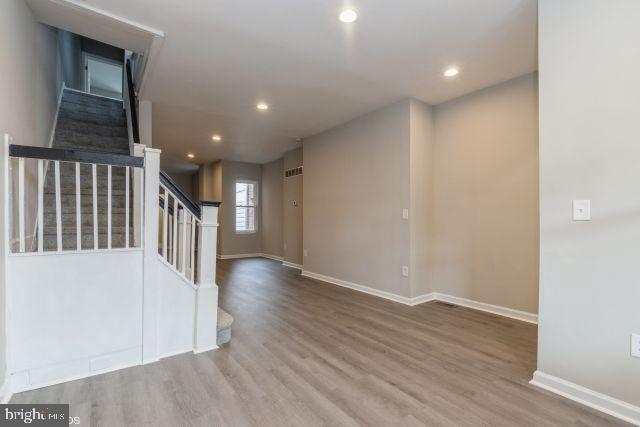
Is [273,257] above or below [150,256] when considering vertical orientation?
below

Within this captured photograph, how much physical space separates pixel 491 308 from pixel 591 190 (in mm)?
2131

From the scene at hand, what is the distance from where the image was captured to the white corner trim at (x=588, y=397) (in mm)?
1679

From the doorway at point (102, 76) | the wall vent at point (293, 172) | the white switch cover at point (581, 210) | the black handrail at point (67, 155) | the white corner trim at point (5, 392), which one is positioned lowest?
the white corner trim at point (5, 392)

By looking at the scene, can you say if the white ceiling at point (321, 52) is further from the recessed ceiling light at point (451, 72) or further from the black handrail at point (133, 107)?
the black handrail at point (133, 107)

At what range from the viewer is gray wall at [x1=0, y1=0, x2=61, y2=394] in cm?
192

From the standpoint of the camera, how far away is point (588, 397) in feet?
5.98

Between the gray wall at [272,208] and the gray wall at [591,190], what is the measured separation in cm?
614

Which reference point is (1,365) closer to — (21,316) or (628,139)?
(21,316)

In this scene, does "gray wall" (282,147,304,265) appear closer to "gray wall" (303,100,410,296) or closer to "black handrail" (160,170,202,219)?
"gray wall" (303,100,410,296)

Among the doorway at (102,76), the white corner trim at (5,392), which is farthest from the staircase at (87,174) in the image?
the doorway at (102,76)

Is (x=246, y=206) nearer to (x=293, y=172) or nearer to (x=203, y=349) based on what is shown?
(x=293, y=172)

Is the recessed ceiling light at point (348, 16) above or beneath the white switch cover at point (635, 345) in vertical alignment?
above

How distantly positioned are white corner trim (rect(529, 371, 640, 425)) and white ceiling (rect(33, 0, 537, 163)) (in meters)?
2.53

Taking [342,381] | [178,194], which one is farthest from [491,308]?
[178,194]
